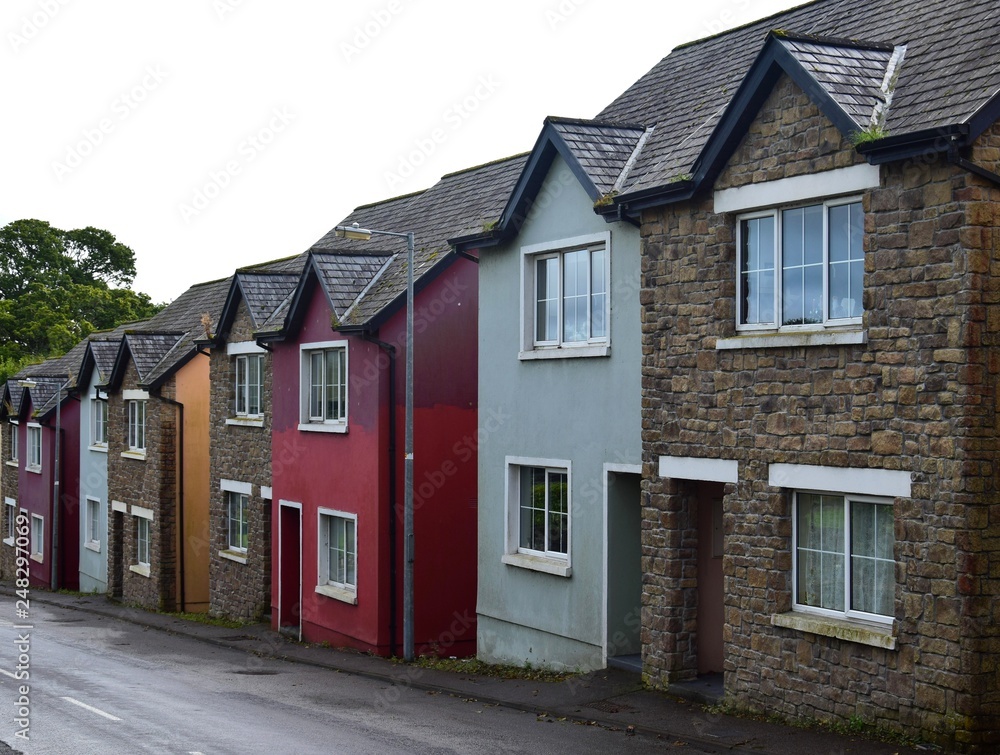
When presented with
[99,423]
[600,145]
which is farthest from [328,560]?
[99,423]

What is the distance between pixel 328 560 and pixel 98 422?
670 inches

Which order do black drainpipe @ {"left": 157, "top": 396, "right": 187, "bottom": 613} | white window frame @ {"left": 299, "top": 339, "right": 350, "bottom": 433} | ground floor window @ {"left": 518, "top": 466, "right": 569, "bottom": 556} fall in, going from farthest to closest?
1. black drainpipe @ {"left": 157, "top": 396, "right": 187, "bottom": 613}
2. white window frame @ {"left": 299, "top": 339, "right": 350, "bottom": 433}
3. ground floor window @ {"left": 518, "top": 466, "right": 569, "bottom": 556}

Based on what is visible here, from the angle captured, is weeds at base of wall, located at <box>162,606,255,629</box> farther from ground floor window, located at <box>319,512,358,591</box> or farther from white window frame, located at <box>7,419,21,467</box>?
white window frame, located at <box>7,419,21,467</box>

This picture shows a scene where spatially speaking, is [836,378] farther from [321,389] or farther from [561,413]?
[321,389]

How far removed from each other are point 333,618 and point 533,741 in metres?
10.1

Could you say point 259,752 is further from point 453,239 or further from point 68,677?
point 453,239

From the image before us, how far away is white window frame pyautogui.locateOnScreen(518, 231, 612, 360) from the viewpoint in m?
15.6

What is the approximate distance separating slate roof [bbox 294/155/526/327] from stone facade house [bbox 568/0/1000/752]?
21.8 ft

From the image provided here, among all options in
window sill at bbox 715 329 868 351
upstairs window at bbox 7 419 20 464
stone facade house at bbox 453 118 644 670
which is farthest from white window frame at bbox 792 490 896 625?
upstairs window at bbox 7 419 20 464

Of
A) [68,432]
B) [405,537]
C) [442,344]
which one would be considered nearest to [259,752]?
[405,537]

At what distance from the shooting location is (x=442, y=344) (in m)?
20.8

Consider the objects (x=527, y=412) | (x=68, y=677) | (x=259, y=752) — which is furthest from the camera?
(x=68, y=677)

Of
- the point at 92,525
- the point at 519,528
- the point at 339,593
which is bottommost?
the point at 92,525

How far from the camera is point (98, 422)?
36.8 metres
